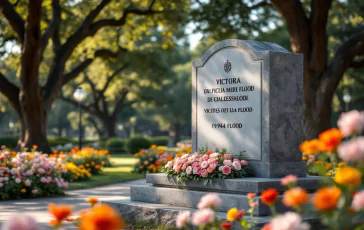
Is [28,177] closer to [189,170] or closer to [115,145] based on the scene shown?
[189,170]

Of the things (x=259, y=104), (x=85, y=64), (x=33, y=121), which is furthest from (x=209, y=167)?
(x=85, y=64)

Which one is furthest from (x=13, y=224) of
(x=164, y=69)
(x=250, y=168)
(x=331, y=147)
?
(x=164, y=69)

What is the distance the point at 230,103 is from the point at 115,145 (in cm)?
3323

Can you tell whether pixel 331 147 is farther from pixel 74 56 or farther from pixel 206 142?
pixel 74 56

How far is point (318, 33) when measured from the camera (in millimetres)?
17875

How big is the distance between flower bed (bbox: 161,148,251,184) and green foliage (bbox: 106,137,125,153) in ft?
108

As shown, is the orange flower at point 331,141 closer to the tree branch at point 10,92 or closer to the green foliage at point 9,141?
the tree branch at point 10,92

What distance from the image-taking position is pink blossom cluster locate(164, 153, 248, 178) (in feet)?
27.8

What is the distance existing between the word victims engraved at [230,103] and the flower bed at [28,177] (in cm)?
463

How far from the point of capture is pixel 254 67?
884 centimetres

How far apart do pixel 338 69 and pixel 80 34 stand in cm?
1008

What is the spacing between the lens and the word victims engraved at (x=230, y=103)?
8.85 m

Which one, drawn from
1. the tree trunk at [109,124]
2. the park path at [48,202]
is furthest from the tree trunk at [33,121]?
the tree trunk at [109,124]

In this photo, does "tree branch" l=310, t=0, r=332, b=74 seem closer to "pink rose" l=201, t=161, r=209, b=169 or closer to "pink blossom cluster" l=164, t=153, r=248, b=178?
"pink blossom cluster" l=164, t=153, r=248, b=178
